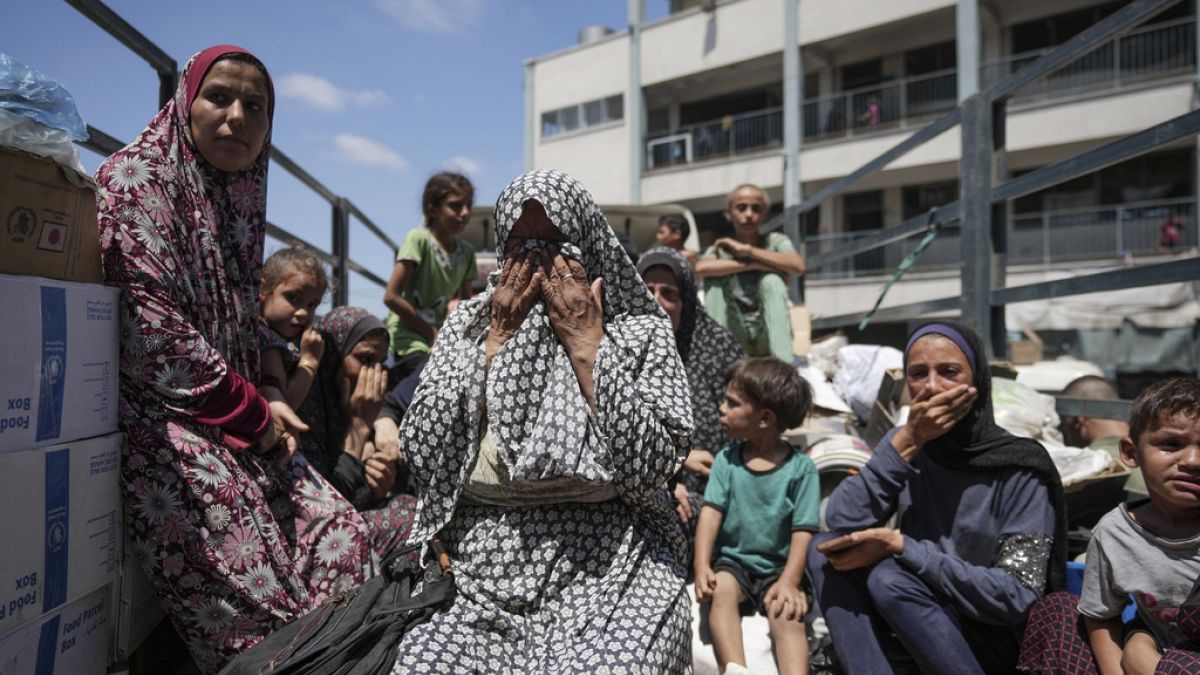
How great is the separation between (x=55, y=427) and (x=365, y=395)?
137 centimetres

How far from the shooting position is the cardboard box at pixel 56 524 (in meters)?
1.60

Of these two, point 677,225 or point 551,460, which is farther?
point 677,225

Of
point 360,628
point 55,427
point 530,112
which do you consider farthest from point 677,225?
point 530,112

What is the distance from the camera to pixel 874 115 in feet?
61.1

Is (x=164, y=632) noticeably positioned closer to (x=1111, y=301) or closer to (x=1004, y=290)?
(x=1004, y=290)

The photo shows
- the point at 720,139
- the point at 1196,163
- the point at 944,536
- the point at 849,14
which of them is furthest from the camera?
the point at 720,139

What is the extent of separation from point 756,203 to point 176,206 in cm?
348

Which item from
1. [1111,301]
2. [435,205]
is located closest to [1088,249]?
[1111,301]

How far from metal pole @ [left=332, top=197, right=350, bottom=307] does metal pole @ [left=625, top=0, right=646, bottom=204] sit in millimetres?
17581

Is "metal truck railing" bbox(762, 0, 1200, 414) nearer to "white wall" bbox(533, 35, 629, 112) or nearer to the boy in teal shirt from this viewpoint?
the boy in teal shirt

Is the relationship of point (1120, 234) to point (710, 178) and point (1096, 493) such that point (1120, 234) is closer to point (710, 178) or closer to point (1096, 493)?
point (710, 178)

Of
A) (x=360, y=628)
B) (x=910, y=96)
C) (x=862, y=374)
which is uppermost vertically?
(x=910, y=96)

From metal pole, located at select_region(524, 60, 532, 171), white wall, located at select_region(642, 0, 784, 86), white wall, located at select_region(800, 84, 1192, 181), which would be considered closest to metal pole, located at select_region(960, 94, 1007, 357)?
white wall, located at select_region(800, 84, 1192, 181)

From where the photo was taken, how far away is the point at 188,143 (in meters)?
2.31
